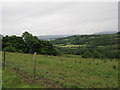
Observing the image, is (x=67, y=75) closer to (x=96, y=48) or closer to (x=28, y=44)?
(x=28, y=44)

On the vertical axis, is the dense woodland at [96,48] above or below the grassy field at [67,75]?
below

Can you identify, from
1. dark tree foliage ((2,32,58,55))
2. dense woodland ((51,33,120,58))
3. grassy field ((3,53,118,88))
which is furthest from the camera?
dense woodland ((51,33,120,58))

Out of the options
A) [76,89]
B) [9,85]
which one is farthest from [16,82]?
[76,89]

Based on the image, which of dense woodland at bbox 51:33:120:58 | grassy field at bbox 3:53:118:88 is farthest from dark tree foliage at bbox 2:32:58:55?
grassy field at bbox 3:53:118:88

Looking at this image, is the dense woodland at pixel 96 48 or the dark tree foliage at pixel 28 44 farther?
the dense woodland at pixel 96 48

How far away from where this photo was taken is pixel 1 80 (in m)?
9.70

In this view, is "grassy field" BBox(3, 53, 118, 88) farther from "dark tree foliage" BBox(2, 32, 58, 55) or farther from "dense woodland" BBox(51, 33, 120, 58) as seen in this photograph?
"dense woodland" BBox(51, 33, 120, 58)

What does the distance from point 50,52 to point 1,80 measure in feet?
161

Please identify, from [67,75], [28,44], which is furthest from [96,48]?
[67,75]

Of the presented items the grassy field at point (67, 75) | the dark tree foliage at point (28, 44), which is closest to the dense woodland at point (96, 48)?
the dark tree foliage at point (28, 44)

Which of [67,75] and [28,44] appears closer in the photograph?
[67,75]

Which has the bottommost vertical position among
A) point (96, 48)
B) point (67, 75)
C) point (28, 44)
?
point (96, 48)

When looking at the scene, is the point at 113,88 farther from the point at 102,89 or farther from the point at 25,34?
the point at 25,34

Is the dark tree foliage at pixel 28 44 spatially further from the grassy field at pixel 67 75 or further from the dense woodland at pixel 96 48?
the grassy field at pixel 67 75
